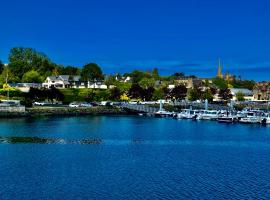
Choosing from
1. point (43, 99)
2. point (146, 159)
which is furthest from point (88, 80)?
point (146, 159)

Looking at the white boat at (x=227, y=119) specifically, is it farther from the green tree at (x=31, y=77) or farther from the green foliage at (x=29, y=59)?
the green foliage at (x=29, y=59)

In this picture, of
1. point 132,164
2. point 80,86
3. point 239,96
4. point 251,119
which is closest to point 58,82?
point 80,86

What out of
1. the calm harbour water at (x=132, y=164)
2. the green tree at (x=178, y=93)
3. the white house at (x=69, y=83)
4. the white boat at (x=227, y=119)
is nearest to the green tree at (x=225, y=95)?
the green tree at (x=178, y=93)

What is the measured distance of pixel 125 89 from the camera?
122875mm

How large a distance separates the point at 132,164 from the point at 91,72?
9447 centimetres

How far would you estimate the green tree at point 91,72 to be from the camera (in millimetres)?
128375

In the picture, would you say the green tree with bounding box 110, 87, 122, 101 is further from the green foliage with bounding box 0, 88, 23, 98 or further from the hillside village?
the green foliage with bounding box 0, 88, 23, 98

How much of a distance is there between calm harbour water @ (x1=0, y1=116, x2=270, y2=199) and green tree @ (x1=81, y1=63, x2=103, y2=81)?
229ft

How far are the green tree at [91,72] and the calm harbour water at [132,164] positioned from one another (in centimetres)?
6971

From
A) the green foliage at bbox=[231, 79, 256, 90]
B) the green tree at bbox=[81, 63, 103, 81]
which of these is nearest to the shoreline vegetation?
the green tree at bbox=[81, 63, 103, 81]

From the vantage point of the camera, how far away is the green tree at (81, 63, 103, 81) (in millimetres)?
128375

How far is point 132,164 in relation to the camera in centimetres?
3612

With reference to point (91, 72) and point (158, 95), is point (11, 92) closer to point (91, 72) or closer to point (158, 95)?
point (91, 72)

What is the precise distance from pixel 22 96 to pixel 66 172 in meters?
67.7
